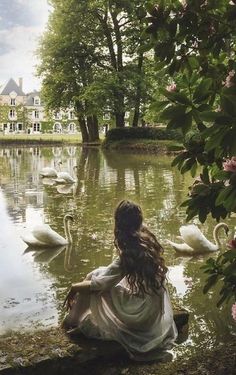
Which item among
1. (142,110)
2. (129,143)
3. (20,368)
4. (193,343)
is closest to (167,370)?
(193,343)

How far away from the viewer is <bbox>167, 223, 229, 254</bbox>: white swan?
761cm

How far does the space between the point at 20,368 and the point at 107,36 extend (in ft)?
132

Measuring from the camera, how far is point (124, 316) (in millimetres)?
4434

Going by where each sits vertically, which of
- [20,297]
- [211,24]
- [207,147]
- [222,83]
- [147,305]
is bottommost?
[20,297]

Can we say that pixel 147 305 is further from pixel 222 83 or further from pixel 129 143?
pixel 129 143

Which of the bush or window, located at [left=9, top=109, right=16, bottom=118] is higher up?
window, located at [left=9, top=109, right=16, bottom=118]

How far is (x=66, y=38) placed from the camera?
41.6 meters

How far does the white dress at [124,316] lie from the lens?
4.41 meters

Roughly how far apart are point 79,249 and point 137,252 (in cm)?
379

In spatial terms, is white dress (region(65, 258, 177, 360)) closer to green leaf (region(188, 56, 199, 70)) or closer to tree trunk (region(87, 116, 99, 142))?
green leaf (region(188, 56, 199, 70))

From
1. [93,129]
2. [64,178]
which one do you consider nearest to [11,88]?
[93,129]

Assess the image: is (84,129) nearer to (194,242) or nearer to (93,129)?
(93,129)

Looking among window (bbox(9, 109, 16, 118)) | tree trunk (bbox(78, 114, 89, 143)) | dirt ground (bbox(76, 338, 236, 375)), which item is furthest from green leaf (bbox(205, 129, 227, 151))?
window (bbox(9, 109, 16, 118))

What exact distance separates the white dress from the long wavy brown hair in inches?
3.2
